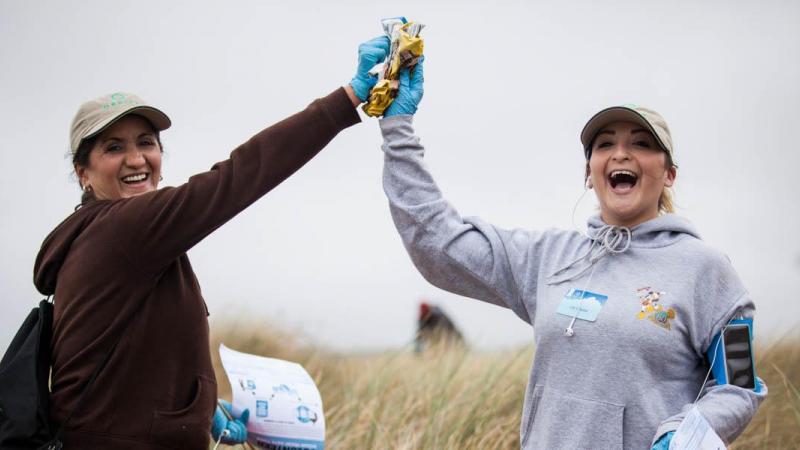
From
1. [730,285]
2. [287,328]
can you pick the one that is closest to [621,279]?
[730,285]

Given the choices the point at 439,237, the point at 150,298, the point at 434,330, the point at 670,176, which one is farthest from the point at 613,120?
the point at 434,330

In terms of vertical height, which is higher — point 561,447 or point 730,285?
point 730,285

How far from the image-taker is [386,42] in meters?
2.84

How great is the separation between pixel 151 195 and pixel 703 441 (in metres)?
1.48

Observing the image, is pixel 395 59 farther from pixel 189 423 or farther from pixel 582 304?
pixel 189 423

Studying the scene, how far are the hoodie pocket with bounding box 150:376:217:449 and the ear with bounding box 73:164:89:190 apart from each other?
2.24ft

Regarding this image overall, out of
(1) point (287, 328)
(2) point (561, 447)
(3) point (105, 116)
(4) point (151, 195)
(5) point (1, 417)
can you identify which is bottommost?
(1) point (287, 328)

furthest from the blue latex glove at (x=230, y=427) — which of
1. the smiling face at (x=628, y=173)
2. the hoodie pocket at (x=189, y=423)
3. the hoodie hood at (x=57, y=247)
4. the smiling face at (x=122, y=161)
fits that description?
the smiling face at (x=628, y=173)

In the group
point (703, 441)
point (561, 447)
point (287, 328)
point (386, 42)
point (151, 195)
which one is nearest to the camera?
point (703, 441)

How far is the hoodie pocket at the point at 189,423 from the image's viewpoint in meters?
2.58

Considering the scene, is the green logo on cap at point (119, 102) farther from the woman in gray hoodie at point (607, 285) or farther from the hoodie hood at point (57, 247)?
the woman in gray hoodie at point (607, 285)

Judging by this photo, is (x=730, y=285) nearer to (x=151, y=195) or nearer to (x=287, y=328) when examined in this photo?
(x=151, y=195)

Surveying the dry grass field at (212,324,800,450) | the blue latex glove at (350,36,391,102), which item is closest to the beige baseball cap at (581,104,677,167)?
the blue latex glove at (350,36,391,102)

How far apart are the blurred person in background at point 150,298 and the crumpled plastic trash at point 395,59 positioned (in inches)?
2.6
